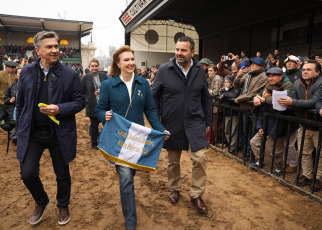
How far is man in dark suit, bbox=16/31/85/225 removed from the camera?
2.54 m

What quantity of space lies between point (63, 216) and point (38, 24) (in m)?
29.5

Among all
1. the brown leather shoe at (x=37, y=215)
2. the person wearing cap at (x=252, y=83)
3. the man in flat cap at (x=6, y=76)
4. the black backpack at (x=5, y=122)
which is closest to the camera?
the brown leather shoe at (x=37, y=215)

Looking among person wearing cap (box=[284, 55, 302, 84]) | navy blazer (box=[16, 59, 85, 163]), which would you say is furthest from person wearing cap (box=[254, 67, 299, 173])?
navy blazer (box=[16, 59, 85, 163])

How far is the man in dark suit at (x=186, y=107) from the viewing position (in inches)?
119

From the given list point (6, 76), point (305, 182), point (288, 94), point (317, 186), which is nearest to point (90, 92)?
point (6, 76)

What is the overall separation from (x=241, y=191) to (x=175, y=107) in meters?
1.65

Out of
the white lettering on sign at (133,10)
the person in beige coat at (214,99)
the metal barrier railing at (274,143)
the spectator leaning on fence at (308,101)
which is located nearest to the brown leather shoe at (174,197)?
the metal barrier railing at (274,143)

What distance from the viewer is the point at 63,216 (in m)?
2.80

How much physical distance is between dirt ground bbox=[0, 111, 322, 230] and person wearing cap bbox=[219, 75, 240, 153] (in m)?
0.75

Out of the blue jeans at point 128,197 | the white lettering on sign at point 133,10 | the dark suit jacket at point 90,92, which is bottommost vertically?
the blue jeans at point 128,197

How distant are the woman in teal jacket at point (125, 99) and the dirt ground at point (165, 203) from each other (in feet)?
1.49

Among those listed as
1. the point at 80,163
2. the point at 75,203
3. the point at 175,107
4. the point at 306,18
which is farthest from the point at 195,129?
the point at 306,18

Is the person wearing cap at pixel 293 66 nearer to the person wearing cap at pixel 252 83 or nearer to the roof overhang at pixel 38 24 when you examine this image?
the person wearing cap at pixel 252 83

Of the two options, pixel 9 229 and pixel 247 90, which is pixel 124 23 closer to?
pixel 247 90
